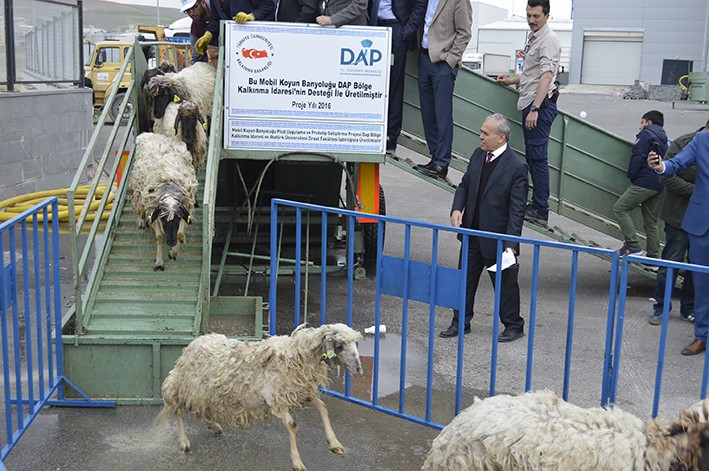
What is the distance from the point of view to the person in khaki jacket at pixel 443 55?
29.0ft

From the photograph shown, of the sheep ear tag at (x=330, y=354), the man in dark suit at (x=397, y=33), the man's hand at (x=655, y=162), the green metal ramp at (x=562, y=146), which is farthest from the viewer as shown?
the green metal ramp at (x=562, y=146)

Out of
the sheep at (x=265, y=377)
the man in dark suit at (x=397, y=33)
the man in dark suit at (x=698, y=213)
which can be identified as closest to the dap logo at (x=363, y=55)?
the man in dark suit at (x=397, y=33)

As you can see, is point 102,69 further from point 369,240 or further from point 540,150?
point 540,150

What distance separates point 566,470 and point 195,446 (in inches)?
104

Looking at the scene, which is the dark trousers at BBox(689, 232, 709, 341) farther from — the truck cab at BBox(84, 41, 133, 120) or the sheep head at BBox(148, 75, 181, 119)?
the truck cab at BBox(84, 41, 133, 120)

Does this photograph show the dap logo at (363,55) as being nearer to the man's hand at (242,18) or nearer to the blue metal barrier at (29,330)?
the man's hand at (242,18)

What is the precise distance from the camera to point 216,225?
10344 millimetres

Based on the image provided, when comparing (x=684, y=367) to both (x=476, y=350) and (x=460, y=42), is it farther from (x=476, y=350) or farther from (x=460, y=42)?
(x=460, y=42)

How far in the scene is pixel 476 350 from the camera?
7438mm

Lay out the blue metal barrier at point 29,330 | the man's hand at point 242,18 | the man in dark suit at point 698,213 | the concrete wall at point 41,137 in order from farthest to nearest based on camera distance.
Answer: the concrete wall at point 41,137
the man's hand at point 242,18
the man in dark suit at point 698,213
the blue metal barrier at point 29,330

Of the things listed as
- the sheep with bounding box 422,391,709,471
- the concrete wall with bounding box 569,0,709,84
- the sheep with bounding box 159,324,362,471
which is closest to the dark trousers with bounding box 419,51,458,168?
the sheep with bounding box 159,324,362,471

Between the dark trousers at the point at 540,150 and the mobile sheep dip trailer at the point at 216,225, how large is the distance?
1.32 ft

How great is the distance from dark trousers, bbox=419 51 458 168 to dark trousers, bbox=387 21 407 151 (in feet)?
0.75

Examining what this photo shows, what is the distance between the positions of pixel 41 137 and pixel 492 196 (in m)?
8.61
